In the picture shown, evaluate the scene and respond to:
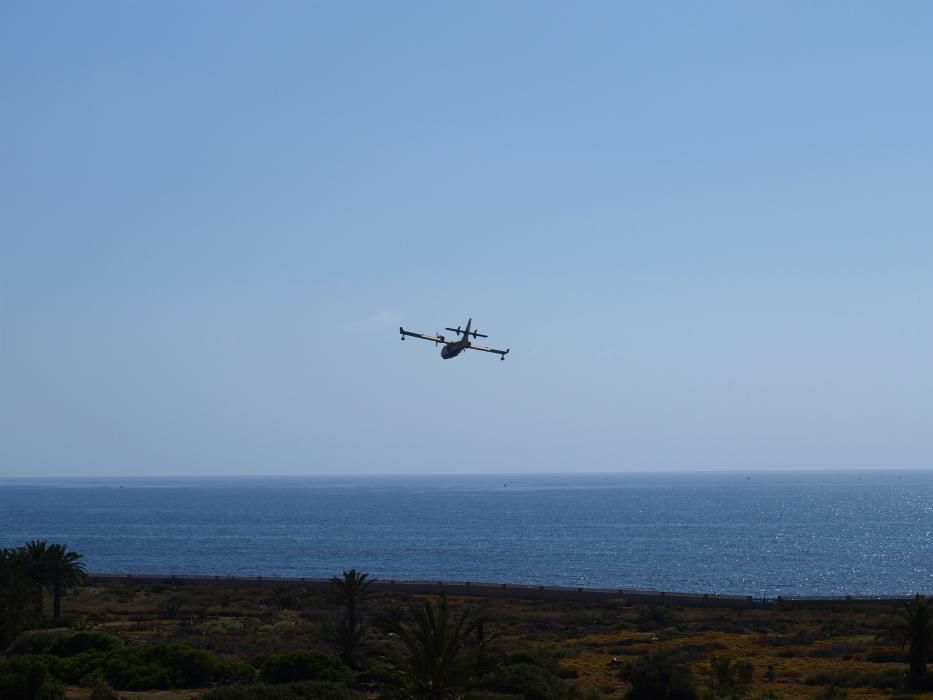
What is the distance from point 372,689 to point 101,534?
6083 inches

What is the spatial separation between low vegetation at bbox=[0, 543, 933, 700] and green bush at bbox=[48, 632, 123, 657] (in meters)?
0.05

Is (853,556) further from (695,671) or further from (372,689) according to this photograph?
(372,689)

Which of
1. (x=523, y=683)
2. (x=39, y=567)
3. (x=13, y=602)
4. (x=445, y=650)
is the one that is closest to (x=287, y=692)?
(x=445, y=650)

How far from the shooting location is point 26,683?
3047cm

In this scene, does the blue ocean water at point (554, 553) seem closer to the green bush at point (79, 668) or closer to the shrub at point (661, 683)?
the shrub at point (661, 683)

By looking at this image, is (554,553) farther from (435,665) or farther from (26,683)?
(435,665)

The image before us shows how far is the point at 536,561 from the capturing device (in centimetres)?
12475

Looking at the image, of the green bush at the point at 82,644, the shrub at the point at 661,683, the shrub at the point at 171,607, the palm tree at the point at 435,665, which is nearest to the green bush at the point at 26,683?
the green bush at the point at 82,644

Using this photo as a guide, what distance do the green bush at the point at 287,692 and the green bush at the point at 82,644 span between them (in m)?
10.6

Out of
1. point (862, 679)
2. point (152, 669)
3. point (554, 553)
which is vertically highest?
point (152, 669)

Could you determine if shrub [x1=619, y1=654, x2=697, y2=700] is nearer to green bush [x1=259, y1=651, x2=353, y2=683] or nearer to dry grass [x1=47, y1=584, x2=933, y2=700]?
dry grass [x1=47, y1=584, x2=933, y2=700]

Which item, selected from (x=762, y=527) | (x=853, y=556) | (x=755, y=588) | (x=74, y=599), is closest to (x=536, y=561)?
(x=755, y=588)

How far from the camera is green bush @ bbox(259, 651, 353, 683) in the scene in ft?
114

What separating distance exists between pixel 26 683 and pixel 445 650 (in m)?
12.4
